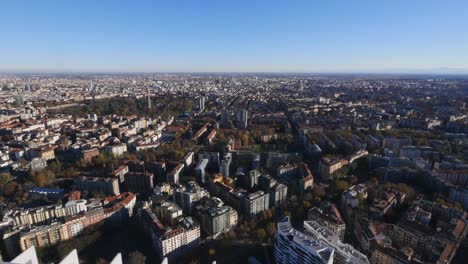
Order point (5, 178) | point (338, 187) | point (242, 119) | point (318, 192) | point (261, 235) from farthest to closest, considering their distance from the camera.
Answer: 1. point (242, 119)
2. point (5, 178)
3. point (338, 187)
4. point (318, 192)
5. point (261, 235)

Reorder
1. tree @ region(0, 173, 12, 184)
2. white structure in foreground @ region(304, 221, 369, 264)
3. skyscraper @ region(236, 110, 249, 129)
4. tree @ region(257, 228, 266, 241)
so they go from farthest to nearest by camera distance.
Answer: skyscraper @ region(236, 110, 249, 129), tree @ region(0, 173, 12, 184), tree @ region(257, 228, 266, 241), white structure in foreground @ region(304, 221, 369, 264)

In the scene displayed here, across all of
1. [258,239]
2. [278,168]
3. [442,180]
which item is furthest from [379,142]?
[258,239]

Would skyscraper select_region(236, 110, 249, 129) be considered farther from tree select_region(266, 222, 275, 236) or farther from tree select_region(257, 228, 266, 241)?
tree select_region(257, 228, 266, 241)

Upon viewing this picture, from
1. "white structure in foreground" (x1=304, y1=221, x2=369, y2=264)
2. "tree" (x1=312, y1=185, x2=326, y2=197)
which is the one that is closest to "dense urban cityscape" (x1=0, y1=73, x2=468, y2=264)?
"white structure in foreground" (x1=304, y1=221, x2=369, y2=264)

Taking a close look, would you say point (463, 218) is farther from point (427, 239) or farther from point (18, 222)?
point (18, 222)

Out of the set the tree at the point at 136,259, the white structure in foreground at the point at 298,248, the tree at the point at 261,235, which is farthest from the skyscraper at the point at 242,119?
the tree at the point at 136,259

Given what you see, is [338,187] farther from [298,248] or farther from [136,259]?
[136,259]

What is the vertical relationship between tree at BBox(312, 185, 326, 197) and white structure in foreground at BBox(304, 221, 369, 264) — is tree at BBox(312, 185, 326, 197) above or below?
below

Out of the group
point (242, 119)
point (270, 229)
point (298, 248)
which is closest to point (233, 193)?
point (270, 229)
